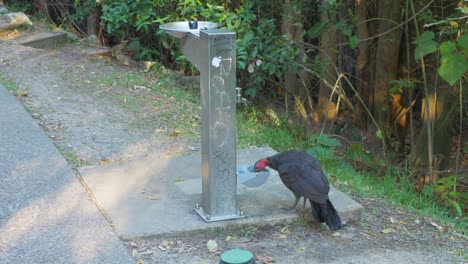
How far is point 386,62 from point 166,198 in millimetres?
4463

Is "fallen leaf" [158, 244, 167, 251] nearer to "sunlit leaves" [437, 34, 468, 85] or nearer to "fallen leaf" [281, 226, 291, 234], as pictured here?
"fallen leaf" [281, 226, 291, 234]

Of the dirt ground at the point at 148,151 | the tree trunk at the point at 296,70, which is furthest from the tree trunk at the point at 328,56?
the dirt ground at the point at 148,151

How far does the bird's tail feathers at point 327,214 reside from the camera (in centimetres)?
430

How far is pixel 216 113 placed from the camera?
13.8 ft

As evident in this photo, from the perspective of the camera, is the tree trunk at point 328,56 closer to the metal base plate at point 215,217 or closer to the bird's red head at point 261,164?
the bird's red head at point 261,164

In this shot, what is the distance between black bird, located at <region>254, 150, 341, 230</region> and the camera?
4.29 metres

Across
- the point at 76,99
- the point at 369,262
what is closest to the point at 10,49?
the point at 76,99

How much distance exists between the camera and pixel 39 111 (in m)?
6.65

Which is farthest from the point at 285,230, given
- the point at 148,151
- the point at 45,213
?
the point at 148,151

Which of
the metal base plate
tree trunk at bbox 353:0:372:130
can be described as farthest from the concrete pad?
tree trunk at bbox 353:0:372:130

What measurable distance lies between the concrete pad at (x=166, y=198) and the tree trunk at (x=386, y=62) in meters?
3.38

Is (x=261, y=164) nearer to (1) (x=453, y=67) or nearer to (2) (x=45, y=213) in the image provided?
(2) (x=45, y=213)

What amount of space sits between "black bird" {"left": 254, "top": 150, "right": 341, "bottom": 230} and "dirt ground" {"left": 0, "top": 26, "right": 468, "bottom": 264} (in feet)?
0.48

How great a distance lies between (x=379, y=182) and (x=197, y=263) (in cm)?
285
